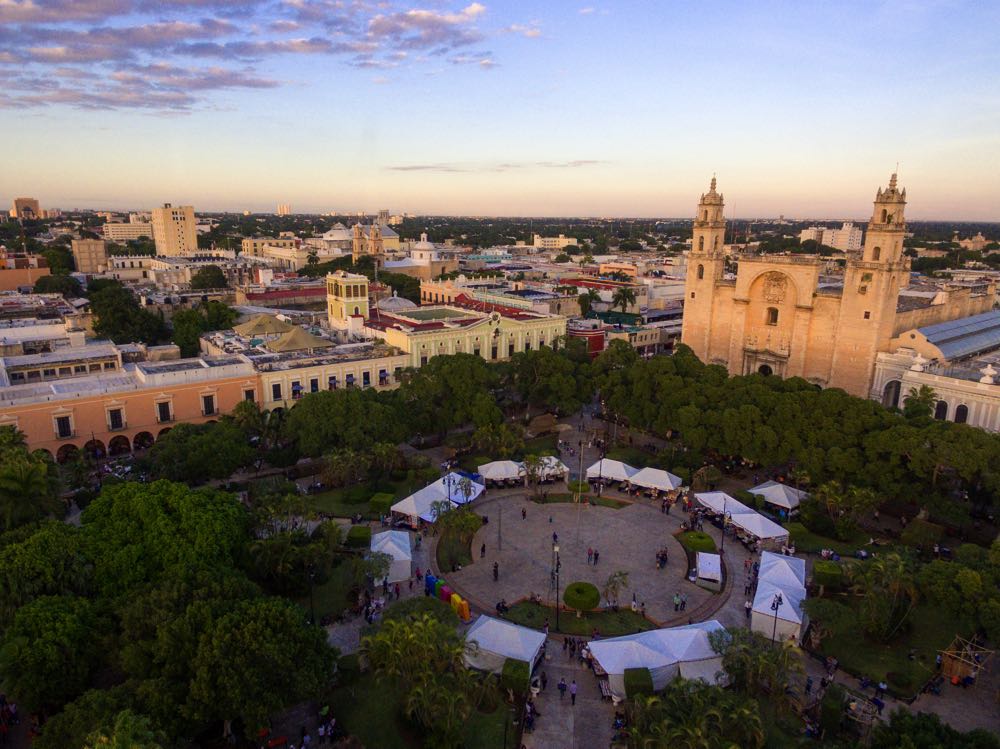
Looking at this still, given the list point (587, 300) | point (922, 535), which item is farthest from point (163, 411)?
point (587, 300)

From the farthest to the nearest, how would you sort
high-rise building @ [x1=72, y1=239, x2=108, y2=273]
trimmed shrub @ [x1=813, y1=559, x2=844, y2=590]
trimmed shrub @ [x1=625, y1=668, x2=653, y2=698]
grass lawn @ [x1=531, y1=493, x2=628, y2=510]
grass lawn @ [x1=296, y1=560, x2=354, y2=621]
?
high-rise building @ [x1=72, y1=239, x2=108, y2=273] < grass lawn @ [x1=531, y1=493, x2=628, y2=510] < trimmed shrub @ [x1=813, y1=559, x2=844, y2=590] < grass lawn @ [x1=296, y1=560, x2=354, y2=621] < trimmed shrub @ [x1=625, y1=668, x2=653, y2=698]

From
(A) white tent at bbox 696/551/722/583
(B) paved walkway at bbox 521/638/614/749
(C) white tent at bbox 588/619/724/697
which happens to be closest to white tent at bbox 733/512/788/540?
(A) white tent at bbox 696/551/722/583

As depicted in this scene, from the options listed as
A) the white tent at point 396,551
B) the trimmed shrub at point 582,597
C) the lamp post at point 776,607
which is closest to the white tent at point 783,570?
the lamp post at point 776,607

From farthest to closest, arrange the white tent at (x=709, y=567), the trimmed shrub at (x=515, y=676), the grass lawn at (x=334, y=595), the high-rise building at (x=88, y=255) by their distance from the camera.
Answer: the high-rise building at (x=88, y=255), the white tent at (x=709, y=567), the grass lawn at (x=334, y=595), the trimmed shrub at (x=515, y=676)

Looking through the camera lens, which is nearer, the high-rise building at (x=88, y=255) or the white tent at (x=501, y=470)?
the white tent at (x=501, y=470)

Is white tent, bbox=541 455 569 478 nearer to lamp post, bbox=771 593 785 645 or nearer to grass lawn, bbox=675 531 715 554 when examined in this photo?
grass lawn, bbox=675 531 715 554

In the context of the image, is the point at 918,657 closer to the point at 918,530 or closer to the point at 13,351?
the point at 918,530

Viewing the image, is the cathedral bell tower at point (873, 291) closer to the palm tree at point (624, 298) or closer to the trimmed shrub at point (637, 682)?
the palm tree at point (624, 298)
